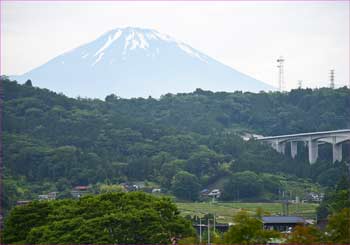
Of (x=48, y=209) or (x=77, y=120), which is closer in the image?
(x=48, y=209)

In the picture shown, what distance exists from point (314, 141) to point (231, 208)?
25051 millimetres

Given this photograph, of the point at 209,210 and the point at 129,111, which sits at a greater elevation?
the point at 129,111

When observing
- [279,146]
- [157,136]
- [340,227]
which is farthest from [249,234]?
[279,146]

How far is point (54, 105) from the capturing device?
295 feet

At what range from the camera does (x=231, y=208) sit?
57062 mm

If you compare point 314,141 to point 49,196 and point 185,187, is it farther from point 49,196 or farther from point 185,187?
point 49,196

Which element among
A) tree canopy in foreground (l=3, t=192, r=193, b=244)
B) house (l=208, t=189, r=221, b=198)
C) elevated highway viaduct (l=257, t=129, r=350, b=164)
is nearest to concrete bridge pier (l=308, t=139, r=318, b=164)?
elevated highway viaduct (l=257, t=129, r=350, b=164)

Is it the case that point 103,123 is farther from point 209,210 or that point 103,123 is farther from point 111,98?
point 209,210

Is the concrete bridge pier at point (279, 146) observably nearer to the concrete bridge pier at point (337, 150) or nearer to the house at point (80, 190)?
the concrete bridge pier at point (337, 150)

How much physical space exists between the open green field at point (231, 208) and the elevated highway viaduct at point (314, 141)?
18.6 m

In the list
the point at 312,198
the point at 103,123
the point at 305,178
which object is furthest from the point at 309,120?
the point at 312,198

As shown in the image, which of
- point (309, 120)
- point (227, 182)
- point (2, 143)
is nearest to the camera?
point (227, 182)

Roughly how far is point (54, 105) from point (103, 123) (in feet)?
20.5

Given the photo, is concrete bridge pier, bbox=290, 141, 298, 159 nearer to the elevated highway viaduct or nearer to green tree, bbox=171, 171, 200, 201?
the elevated highway viaduct
